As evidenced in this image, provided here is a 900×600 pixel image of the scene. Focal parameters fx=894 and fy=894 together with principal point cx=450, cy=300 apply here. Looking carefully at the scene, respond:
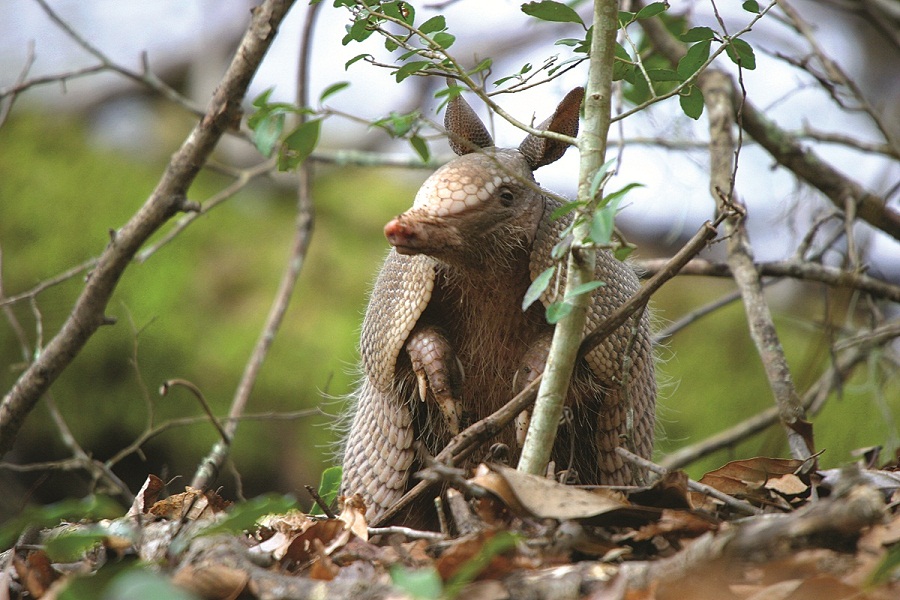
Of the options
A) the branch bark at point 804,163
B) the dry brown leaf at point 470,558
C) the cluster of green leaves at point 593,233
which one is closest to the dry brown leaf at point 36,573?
the dry brown leaf at point 470,558

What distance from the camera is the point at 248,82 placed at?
3.06 metres

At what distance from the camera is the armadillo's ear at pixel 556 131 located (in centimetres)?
280

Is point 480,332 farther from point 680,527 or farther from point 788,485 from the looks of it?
point 680,527

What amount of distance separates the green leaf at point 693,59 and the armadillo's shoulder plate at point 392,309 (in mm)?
971

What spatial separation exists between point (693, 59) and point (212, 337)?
170 inches

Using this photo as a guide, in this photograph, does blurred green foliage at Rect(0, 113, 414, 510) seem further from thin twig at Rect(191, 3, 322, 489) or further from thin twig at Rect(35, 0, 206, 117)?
thin twig at Rect(35, 0, 206, 117)

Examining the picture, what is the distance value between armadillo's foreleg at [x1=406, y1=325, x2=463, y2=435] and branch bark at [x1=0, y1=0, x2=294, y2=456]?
3.12ft

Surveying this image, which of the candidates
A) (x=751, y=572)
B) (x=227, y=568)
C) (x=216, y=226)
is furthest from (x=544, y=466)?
(x=216, y=226)

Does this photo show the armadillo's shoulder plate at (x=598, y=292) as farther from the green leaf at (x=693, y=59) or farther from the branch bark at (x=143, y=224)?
the branch bark at (x=143, y=224)

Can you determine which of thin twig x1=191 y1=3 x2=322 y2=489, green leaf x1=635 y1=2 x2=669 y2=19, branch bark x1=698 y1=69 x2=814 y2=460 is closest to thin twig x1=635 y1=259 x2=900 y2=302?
branch bark x1=698 y1=69 x2=814 y2=460

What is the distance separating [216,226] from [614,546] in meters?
5.34

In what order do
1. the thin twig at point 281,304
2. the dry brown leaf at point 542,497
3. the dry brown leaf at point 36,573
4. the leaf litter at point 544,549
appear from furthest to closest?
the thin twig at point 281,304 < the dry brown leaf at point 36,573 < the dry brown leaf at point 542,497 < the leaf litter at point 544,549

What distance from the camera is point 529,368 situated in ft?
9.29

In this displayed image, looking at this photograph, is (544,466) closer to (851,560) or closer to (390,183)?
(851,560)
